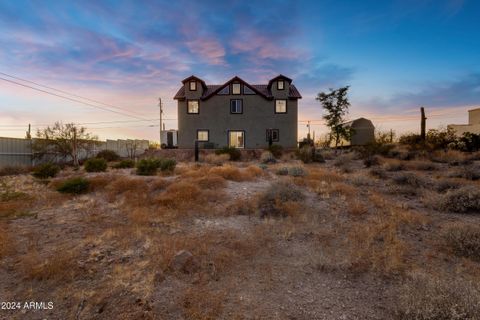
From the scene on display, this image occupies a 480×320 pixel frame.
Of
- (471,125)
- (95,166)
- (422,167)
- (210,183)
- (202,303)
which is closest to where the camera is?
(202,303)

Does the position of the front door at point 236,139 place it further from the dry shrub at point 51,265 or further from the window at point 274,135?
the dry shrub at point 51,265

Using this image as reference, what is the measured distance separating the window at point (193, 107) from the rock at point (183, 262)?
2274 centimetres

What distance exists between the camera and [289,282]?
358 centimetres

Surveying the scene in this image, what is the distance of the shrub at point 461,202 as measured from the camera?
6.46 meters

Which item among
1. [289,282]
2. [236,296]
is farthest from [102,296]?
[289,282]

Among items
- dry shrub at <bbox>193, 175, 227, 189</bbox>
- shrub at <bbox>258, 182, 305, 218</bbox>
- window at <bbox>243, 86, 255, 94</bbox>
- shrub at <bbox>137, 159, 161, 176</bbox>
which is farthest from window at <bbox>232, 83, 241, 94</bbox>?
shrub at <bbox>258, 182, 305, 218</bbox>

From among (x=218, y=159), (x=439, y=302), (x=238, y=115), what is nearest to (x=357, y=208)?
(x=439, y=302)

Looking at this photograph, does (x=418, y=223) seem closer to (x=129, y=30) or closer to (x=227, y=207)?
(x=227, y=207)

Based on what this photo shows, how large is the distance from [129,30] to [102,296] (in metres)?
13.1

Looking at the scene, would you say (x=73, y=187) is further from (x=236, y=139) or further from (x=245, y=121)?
(x=245, y=121)

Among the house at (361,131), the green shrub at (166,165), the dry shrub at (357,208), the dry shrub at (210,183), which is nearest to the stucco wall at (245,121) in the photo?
the house at (361,131)

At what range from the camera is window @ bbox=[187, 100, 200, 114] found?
25.7 meters

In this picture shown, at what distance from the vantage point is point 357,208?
6523mm

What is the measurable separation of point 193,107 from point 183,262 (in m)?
23.2
